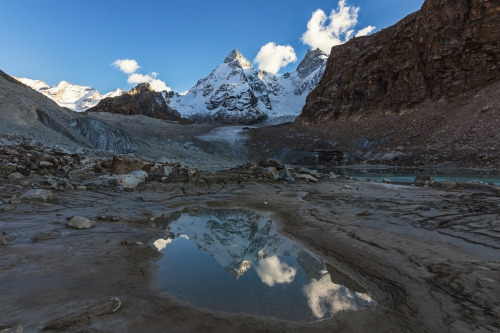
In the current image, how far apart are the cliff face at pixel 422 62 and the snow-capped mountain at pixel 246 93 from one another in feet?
207

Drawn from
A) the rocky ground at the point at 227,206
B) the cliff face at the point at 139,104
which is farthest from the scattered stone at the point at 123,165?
the cliff face at the point at 139,104

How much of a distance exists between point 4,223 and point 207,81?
17022cm

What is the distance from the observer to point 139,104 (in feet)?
281

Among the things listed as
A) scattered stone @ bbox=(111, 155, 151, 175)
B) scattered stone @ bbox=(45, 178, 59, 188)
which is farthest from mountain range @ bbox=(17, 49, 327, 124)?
scattered stone @ bbox=(45, 178, 59, 188)

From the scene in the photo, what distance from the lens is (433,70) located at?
35344 mm

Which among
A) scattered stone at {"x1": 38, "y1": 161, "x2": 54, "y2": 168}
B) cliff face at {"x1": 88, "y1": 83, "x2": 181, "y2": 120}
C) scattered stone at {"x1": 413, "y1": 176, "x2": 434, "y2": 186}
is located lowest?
scattered stone at {"x1": 38, "y1": 161, "x2": 54, "y2": 168}

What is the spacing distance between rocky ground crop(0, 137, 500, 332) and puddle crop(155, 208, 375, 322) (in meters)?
0.16

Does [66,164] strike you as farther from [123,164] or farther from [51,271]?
[51,271]

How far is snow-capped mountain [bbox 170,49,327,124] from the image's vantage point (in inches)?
4809

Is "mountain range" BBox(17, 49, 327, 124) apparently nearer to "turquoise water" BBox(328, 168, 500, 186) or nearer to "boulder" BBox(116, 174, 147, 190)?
"boulder" BBox(116, 174, 147, 190)

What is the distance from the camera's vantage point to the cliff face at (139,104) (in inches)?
2844

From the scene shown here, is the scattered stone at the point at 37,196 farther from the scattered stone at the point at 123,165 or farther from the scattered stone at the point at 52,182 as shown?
the scattered stone at the point at 123,165

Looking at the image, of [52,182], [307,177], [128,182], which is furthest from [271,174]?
[52,182]

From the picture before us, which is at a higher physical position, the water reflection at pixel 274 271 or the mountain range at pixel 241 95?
the mountain range at pixel 241 95
